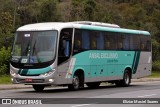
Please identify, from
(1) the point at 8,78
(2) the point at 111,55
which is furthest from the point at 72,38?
(1) the point at 8,78

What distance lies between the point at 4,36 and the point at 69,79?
65.6 feet

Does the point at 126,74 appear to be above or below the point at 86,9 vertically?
below

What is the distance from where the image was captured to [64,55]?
22.8 m

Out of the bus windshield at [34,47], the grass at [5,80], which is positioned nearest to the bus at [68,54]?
the bus windshield at [34,47]

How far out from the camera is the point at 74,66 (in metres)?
23.6

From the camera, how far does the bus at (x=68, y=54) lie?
22141 mm

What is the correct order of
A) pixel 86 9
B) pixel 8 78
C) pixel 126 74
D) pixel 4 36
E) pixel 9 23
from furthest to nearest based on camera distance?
pixel 86 9 → pixel 9 23 → pixel 4 36 → pixel 8 78 → pixel 126 74

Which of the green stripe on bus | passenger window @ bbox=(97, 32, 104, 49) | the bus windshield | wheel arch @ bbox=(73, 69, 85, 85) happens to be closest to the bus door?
the bus windshield

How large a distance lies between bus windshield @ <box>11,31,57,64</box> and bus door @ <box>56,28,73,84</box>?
465 millimetres

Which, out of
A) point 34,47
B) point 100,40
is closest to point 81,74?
point 100,40

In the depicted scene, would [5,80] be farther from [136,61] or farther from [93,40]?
[136,61]

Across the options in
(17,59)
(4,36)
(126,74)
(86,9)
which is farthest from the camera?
(86,9)

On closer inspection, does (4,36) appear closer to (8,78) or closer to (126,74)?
(8,78)

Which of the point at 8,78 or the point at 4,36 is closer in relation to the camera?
the point at 8,78
